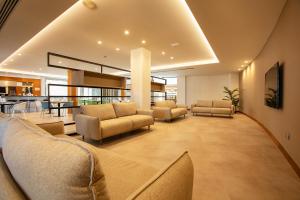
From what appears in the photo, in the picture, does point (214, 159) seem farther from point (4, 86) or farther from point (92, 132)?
point (4, 86)

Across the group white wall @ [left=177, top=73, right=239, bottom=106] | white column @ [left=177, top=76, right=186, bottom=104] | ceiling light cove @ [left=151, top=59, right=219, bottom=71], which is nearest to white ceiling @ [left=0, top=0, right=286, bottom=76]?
ceiling light cove @ [left=151, top=59, right=219, bottom=71]

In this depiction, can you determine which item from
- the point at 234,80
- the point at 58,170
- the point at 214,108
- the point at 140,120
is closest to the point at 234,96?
the point at 234,80

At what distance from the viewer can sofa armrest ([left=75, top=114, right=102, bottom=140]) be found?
9.30 feet

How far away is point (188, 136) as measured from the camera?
12.0 ft

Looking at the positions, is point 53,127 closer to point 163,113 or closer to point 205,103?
point 163,113

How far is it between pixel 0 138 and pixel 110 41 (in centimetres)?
417

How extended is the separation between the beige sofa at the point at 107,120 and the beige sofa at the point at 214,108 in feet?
11.7

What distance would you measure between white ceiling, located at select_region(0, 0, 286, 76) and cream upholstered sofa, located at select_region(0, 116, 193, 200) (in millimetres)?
2676

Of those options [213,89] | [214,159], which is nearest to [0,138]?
[214,159]

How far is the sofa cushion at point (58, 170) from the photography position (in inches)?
16.2

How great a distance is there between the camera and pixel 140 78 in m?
4.84

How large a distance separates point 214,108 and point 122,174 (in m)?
6.46

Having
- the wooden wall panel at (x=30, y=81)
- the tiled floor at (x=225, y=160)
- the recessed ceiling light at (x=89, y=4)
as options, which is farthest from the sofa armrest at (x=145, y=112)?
the wooden wall panel at (x=30, y=81)

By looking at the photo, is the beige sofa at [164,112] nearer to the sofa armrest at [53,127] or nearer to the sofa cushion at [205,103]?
the sofa cushion at [205,103]
